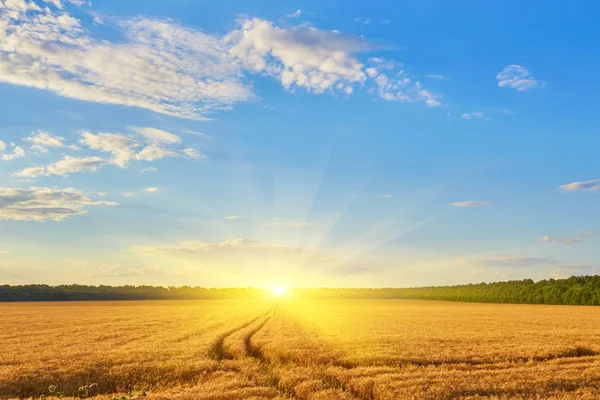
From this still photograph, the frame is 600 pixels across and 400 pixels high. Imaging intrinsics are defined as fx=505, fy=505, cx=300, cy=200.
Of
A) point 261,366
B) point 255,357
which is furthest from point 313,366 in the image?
point 255,357

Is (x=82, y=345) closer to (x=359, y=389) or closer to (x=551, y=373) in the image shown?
(x=359, y=389)

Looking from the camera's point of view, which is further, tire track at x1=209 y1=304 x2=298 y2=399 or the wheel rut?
tire track at x1=209 y1=304 x2=298 y2=399

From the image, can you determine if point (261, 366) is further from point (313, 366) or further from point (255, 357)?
point (255, 357)

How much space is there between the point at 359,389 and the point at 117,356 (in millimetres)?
16107

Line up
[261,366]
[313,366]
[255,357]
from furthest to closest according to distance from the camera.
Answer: [255,357] < [261,366] < [313,366]

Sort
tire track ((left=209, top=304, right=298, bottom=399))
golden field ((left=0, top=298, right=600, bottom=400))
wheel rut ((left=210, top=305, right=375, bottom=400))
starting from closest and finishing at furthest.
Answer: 1. golden field ((left=0, top=298, right=600, bottom=400))
2. wheel rut ((left=210, top=305, right=375, bottom=400))
3. tire track ((left=209, top=304, right=298, bottom=399))

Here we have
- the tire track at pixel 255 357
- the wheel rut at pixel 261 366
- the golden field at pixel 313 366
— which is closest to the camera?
the golden field at pixel 313 366

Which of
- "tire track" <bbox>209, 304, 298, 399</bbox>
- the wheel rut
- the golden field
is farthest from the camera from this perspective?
"tire track" <bbox>209, 304, 298, 399</bbox>

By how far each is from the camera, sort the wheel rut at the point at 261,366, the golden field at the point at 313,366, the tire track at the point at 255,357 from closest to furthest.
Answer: the golden field at the point at 313,366 < the wheel rut at the point at 261,366 < the tire track at the point at 255,357

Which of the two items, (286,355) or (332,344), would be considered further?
(332,344)

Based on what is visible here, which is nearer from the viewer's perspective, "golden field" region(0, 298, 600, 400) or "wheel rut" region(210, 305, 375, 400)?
"golden field" region(0, 298, 600, 400)

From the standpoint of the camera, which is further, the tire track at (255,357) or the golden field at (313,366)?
the tire track at (255,357)

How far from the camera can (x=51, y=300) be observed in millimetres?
177250

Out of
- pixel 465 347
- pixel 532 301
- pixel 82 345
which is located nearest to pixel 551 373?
pixel 465 347
